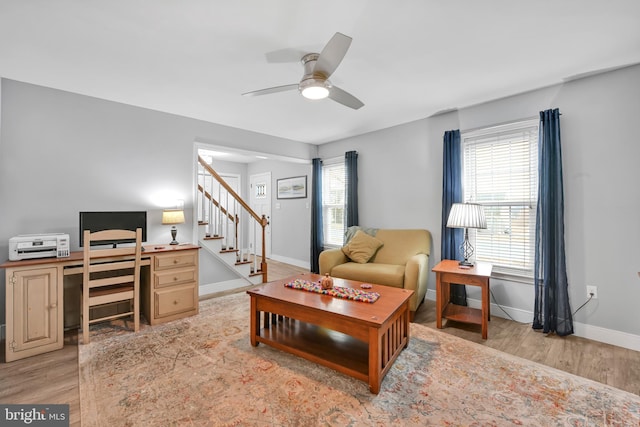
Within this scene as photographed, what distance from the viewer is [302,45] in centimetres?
215

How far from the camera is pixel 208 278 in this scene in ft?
13.6

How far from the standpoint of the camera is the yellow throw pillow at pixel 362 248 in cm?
387

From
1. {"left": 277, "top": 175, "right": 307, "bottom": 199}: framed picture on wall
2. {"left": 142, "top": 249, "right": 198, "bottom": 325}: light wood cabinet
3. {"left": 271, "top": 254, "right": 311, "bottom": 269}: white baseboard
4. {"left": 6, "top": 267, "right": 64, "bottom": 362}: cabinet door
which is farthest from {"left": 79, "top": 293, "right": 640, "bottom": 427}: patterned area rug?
{"left": 277, "top": 175, "right": 307, "bottom": 199}: framed picture on wall

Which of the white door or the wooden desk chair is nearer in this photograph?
the wooden desk chair

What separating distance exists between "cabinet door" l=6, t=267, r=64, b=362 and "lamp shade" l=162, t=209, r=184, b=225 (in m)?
1.13

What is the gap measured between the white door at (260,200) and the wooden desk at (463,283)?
4423 millimetres

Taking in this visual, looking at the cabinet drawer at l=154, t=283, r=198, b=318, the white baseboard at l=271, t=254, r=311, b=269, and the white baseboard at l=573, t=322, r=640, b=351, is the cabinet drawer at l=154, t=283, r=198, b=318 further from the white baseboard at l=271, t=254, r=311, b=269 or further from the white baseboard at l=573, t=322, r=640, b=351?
the white baseboard at l=573, t=322, r=640, b=351

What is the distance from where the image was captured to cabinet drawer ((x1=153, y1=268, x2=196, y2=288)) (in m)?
3.07

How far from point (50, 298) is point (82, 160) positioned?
1460 mm

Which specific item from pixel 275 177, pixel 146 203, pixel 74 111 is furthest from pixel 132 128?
pixel 275 177

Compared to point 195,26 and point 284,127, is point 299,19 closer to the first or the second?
point 195,26

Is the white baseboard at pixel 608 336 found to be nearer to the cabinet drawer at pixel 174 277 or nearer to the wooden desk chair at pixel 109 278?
the cabinet drawer at pixel 174 277

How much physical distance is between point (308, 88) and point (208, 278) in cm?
312

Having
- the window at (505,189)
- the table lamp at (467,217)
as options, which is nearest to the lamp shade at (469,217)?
the table lamp at (467,217)
